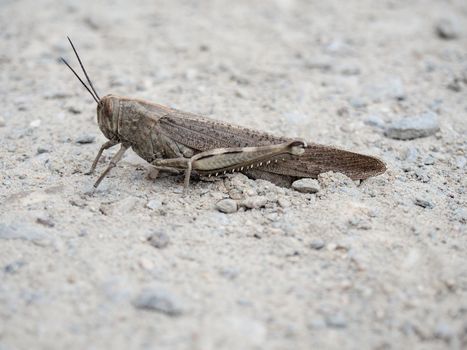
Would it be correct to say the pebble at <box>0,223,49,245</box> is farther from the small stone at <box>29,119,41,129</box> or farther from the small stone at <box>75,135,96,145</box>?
the small stone at <box>29,119,41,129</box>

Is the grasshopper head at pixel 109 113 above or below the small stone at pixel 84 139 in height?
above

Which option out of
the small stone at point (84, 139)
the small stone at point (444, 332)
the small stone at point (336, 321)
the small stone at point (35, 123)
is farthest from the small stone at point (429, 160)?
the small stone at point (35, 123)

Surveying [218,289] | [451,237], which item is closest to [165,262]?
[218,289]

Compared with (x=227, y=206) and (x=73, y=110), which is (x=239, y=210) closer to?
(x=227, y=206)

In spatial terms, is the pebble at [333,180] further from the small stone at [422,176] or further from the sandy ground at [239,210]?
the small stone at [422,176]

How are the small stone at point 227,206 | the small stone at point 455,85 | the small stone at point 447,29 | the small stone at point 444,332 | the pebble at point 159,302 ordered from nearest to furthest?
the small stone at point 444,332 → the pebble at point 159,302 → the small stone at point 227,206 → the small stone at point 455,85 → the small stone at point 447,29

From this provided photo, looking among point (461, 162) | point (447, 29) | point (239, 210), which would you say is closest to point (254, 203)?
point (239, 210)

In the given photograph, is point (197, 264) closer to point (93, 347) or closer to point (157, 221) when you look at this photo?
point (157, 221)

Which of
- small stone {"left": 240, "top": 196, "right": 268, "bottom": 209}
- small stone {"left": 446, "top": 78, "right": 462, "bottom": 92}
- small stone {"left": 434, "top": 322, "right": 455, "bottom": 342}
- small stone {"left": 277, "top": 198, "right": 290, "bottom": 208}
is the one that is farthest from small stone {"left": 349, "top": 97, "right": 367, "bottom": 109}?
small stone {"left": 434, "top": 322, "right": 455, "bottom": 342}

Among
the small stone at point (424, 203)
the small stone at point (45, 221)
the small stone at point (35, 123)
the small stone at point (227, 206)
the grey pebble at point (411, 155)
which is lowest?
the small stone at point (35, 123)
